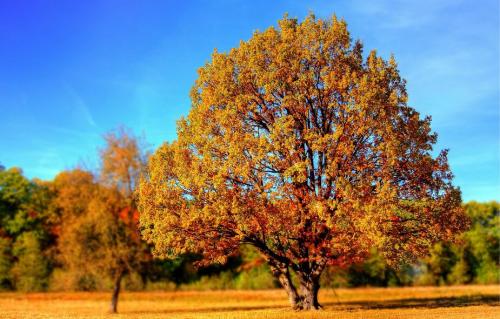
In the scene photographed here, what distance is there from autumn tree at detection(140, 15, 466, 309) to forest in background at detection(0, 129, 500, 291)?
10.2m

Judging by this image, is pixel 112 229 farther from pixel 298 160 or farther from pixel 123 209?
pixel 298 160

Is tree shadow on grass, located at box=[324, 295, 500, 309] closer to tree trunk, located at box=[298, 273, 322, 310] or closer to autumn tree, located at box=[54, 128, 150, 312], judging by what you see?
tree trunk, located at box=[298, 273, 322, 310]

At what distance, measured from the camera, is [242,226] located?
96.5 feet

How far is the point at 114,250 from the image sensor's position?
Result: 4178cm

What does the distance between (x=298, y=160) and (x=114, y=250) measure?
19.3 m

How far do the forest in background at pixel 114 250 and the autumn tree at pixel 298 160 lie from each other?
10208 millimetres

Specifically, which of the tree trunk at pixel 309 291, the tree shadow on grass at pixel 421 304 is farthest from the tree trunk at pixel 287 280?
the tree shadow on grass at pixel 421 304

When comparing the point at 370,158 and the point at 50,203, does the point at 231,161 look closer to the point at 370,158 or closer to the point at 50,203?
the point at 370,158

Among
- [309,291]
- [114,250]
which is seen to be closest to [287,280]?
[309,291]

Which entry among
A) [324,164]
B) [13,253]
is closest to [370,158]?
[324,164]

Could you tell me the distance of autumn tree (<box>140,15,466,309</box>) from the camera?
98.9 ft

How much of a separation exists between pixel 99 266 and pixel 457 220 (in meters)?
28.2

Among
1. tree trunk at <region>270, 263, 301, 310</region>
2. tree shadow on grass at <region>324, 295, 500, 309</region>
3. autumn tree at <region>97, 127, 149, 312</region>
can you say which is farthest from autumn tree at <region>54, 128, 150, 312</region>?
tree shadow on grass at <region>324, 295, 500, 309</region>

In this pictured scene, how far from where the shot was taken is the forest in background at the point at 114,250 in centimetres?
4234
